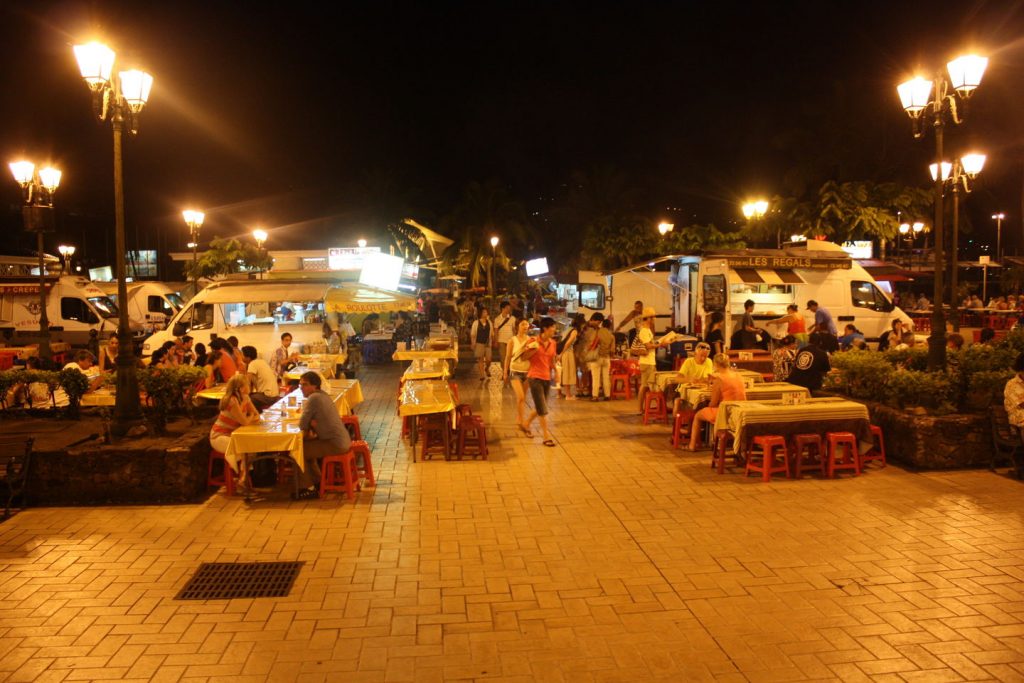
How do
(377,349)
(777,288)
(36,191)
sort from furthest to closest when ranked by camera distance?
(377,349)
(777,288)
(36,191)

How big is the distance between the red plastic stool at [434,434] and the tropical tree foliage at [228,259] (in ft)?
56.0

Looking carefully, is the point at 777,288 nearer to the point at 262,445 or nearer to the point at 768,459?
the point at 768,459

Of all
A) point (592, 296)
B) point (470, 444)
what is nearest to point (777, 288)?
point (592, 296)

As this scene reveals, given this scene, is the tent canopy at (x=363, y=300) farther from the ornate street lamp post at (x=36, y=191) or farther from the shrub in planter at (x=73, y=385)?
the shrub in planter at (x=73, y=385)

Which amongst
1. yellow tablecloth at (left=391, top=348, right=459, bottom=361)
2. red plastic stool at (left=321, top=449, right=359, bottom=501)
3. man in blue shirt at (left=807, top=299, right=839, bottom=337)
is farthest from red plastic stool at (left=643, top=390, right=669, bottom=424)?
red plastic stool at (left=321, top=449, right=359, bottom=501)

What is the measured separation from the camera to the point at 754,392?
376 inches

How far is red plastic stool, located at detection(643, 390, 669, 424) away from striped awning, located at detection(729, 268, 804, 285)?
208 inches

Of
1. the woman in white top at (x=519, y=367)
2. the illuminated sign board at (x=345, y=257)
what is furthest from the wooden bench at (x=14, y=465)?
the illuminated sign board at (x=345, y=257)

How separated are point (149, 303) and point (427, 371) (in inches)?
857

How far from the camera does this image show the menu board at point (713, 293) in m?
16.5

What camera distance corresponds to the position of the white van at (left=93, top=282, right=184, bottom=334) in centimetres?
2861

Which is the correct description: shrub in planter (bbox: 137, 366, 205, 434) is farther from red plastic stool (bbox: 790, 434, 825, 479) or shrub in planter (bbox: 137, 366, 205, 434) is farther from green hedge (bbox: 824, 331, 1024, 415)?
green hedge (bbox: 824, 331, 1024, 415)

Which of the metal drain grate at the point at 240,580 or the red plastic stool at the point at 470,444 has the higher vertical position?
the red plastic stool at the point at 470,444

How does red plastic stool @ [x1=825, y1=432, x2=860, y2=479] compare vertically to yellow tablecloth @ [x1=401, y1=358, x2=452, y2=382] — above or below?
below
